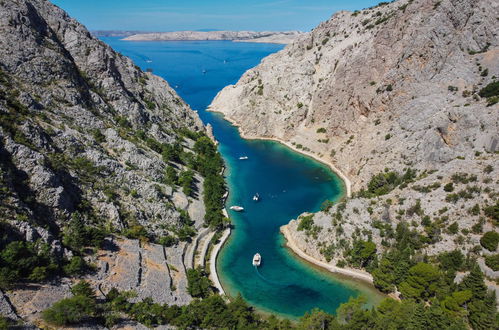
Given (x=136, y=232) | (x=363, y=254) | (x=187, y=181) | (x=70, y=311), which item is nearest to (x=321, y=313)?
(x=363, y=254)

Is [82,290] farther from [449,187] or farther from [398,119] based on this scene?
[398,119]

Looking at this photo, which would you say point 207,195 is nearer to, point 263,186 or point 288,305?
point 263,186

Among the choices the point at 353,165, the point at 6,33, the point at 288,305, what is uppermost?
the point at 6,33

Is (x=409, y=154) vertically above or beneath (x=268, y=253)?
above

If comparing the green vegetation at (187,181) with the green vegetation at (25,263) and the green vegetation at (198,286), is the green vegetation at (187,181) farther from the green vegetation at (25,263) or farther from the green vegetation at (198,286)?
the green vegetation at (25,263)

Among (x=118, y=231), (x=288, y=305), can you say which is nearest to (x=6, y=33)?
(x=118, y=231)
